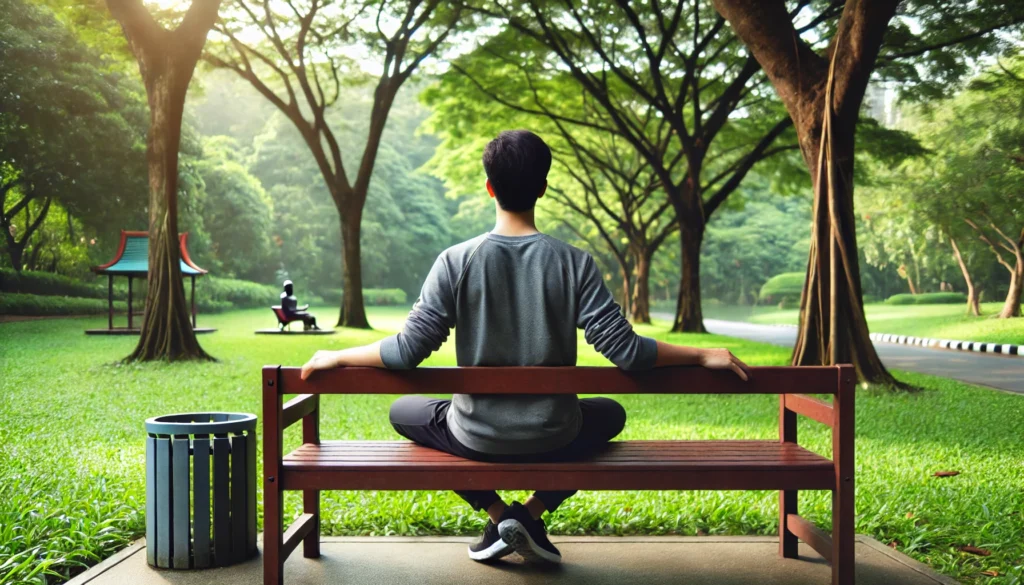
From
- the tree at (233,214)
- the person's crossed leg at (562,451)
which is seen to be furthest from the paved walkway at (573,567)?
the tree at (233,214)

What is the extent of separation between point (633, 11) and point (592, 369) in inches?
600

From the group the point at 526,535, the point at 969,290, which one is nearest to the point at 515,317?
the point at 526,535

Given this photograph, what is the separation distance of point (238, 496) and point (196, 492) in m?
0.17

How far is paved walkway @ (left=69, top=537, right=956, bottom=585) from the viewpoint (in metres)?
→ 3.58

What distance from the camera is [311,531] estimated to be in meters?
3.87

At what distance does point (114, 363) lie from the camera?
12.9 meters

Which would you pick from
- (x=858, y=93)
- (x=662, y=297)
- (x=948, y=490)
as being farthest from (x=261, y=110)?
(x=948, y=490)

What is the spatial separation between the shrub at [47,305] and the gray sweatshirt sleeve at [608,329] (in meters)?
14.0

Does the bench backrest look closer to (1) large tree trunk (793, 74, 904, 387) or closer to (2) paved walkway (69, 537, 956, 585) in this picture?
(2) paved walkway (69, 537, 956, 585)

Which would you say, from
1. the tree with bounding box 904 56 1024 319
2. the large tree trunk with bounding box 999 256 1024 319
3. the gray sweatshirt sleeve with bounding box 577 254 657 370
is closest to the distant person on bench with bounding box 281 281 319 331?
the tree with bounding box 904 56 1024 319

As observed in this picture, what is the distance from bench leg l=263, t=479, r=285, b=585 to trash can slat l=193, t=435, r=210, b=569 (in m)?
0.54

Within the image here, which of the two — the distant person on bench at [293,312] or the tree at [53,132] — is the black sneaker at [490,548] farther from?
the distant person on bench at [293,312]

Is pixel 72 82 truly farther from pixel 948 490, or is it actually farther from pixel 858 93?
pixel 948 490

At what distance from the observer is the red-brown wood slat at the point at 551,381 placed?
10.1 feet
